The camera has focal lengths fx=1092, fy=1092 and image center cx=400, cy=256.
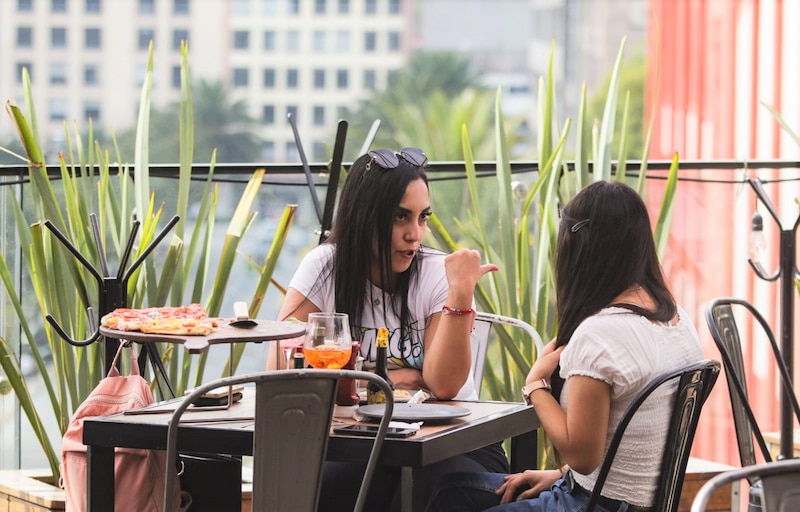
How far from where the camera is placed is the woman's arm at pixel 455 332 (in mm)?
2186

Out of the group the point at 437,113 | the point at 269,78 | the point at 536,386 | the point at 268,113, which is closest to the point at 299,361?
the point at 536,386

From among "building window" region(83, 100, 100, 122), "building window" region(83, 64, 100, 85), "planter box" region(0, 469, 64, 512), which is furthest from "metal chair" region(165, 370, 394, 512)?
"building window" region(83, 64, 100, 85)

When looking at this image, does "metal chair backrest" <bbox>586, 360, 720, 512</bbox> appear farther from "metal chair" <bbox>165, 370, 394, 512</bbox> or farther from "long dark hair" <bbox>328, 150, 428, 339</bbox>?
"long dark hair" <bbox>328, 150, 428, 339</bbox>

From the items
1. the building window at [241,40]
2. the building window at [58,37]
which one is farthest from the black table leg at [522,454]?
the building window at [58,37]

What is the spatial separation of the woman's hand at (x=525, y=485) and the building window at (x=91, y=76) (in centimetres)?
4455

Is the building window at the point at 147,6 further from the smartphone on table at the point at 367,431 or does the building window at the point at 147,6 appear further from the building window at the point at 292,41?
the smartphone on table at the point at 367,431

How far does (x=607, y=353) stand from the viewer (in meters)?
1.68

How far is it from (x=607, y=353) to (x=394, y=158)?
0.94m

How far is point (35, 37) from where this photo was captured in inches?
1718

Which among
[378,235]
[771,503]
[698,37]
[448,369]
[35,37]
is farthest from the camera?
[35,37]

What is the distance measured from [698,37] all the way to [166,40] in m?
41.8

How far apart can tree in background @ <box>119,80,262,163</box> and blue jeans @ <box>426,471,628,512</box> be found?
31161 mm

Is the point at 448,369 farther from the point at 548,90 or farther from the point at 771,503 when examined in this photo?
the point at 548,90

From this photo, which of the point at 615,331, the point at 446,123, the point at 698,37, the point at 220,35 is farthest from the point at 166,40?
the point at 615,331
